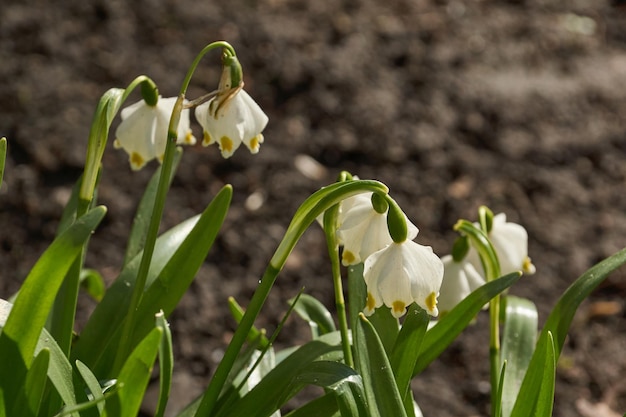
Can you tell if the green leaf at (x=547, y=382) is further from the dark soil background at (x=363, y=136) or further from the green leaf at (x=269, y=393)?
the dark soil background at (x=363, y=136)

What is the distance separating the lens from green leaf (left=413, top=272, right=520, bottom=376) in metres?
1.57

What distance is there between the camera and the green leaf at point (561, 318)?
5.34ft

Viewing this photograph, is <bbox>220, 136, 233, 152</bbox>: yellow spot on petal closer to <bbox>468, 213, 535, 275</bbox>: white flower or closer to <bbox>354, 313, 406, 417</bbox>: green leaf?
<bbox>354, 313, 406, 417</bbox>: green leaf

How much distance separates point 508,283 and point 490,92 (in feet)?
8.55

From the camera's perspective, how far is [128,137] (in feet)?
5.61

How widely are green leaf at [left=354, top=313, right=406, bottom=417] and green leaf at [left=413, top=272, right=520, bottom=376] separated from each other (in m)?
0.24

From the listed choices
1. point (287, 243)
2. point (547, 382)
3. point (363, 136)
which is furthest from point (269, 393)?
point (363, 136)

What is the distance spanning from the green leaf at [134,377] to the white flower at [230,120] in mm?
308

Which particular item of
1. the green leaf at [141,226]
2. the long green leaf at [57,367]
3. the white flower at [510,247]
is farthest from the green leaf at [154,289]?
the white flower at [510,247]

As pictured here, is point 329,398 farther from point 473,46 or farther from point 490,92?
point 473,46

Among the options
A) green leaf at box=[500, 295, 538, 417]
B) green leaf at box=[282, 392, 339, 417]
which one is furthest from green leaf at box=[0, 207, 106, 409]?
green leaf at box=[500, 295, 538, 417]

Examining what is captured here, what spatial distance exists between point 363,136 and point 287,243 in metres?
2.34

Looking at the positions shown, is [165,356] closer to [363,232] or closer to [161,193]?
[161,193]

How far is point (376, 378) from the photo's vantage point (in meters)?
1.46
